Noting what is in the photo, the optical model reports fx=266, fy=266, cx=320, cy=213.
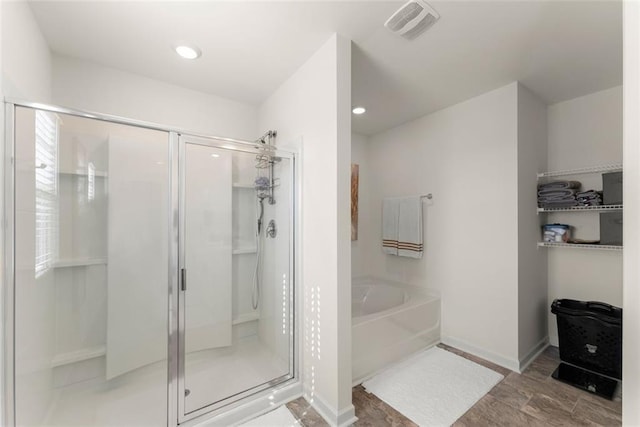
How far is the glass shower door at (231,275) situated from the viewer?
181 cm

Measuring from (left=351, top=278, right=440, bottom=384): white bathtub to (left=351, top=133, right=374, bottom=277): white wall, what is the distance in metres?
0.37

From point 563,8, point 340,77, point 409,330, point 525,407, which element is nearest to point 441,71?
point 563,8

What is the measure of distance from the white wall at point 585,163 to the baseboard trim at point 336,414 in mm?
2276

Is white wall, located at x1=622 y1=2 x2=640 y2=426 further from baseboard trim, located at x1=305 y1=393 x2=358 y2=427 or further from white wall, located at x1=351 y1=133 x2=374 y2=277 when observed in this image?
white wall, located at x1=351 y1=133 x2=374 y2=277

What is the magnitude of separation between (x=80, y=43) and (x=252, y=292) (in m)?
2.17

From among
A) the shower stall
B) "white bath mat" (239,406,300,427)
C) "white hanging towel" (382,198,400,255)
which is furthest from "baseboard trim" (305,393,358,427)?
"white hanging towel" (382,198,400,255)

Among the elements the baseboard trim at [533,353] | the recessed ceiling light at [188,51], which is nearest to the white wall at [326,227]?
the recessed ceiling light at [188,51]

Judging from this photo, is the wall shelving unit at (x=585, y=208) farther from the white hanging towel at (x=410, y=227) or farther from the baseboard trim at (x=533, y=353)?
the white hanging towel at (x=410, y=227)

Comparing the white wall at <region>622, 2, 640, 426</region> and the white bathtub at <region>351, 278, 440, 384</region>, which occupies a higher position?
the white wall at <region>622, 2, 640, 426</region>

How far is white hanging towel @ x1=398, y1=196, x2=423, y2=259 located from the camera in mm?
2945

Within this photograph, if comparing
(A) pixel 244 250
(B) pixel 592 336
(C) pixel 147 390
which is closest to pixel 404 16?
(A) pixel 244 250

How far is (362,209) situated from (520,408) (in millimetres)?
2425

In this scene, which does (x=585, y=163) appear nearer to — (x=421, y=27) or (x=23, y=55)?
(x=421, y=27)

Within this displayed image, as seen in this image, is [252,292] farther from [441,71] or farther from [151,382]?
[441,71]
